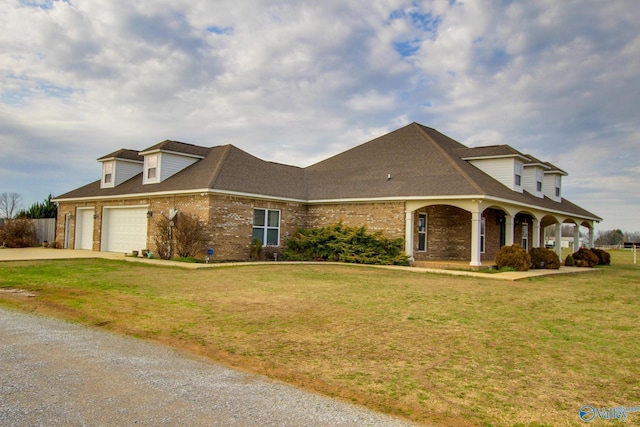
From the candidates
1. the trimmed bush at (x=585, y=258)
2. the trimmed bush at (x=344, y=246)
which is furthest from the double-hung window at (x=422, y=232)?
the trimmed bush at (x=585, y=258)

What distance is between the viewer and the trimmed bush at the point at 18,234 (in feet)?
94.1

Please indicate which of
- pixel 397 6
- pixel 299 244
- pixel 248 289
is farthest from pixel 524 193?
pixel 248 289

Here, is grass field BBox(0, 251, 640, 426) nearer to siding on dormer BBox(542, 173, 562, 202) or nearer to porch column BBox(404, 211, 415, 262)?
porch column BBox(404, 211, 415, 262)

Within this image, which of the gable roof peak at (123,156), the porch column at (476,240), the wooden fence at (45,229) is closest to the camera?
the porch column at (476,240)

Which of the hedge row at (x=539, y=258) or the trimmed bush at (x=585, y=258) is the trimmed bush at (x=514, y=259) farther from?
the trimmed bush at (x=585, y=258)

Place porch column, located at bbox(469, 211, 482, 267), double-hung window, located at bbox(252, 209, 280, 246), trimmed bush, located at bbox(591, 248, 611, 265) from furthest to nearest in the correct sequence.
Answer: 1. trimmed bush, located at bbox(591, 248, 611, 265)
2. double-hung window, located at bbox(252, 209, 280, 246)
3. porch column, located at bbox(469, 211, 482, 267)

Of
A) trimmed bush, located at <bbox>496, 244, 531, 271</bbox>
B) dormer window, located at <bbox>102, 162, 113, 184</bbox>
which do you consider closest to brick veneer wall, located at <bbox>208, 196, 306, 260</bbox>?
trimmed bush, located at <bbox>496, 244, 531, 271</bbox>

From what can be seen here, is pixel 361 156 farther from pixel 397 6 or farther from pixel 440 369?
pixel 440 369

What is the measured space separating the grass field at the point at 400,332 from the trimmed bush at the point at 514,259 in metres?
5.02

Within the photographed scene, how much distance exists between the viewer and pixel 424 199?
1981 cm

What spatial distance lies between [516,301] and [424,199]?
352 inches

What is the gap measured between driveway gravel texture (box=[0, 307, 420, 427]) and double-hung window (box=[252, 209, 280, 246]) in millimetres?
15401

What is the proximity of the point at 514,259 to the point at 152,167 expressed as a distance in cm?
1732

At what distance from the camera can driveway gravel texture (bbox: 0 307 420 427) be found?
4020 millimetres
